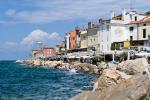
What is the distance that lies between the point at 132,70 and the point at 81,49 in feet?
347

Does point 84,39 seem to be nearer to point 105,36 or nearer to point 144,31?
point 105,36

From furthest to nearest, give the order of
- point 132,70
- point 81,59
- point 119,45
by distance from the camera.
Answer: point 81,59 → point 119,45 → point 132,70

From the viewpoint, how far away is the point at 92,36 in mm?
132375

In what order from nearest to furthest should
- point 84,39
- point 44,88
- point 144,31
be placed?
point 44,88 < point 144,31 < point 84,39

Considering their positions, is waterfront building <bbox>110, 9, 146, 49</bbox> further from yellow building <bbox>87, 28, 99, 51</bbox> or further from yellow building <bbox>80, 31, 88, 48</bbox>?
yellow building <bbox>80, 31, 88, 48</bbox>

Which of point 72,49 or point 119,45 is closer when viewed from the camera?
point 119,45

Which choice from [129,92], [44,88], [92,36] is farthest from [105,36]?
[129,92]

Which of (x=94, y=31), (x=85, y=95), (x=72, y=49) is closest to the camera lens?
(x=85, y=95)

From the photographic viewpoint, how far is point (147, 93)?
18.6m

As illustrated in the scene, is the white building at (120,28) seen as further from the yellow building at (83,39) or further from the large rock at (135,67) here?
the large rock at (135,67)

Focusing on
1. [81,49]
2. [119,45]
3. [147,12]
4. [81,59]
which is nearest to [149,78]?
[119,45]

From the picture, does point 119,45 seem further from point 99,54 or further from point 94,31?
point 94,31

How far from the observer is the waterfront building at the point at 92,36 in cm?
12528

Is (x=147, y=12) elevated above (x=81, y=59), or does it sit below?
above
